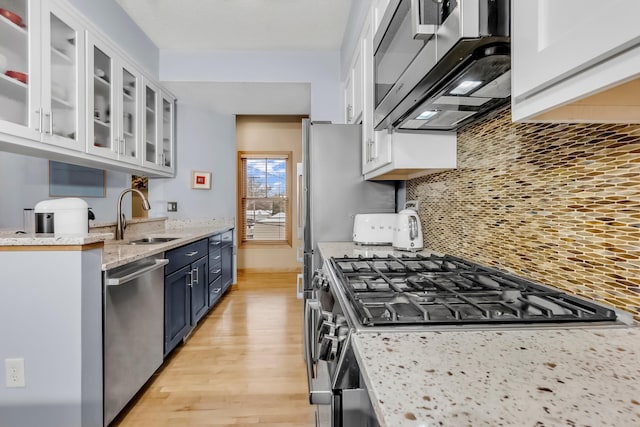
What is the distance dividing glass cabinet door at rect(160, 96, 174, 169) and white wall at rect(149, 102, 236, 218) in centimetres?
17

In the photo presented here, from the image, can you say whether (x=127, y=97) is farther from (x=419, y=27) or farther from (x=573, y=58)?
(x=573, y=58)

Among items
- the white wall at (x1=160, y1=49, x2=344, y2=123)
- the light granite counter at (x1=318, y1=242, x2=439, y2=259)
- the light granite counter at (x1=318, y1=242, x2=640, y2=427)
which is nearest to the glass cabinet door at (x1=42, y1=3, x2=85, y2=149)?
the white wall at (x1=160, y1=49, x2=344, y2=123)

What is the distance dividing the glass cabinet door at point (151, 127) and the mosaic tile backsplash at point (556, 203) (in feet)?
9.58

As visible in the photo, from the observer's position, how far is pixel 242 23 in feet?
10.0

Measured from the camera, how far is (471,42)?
2.48ft

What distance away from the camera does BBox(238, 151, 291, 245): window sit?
17.6 ft

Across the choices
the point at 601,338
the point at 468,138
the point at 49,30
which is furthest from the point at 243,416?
the point at 49,30

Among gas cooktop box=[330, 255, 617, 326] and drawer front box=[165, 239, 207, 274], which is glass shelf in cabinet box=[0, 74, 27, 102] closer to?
drawer front box=[165, 239, 207, 274]

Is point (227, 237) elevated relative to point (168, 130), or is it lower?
lower

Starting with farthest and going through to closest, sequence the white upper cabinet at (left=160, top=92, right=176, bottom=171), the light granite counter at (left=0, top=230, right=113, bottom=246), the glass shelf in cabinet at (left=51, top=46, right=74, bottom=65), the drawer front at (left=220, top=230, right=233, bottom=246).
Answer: the drawer front at (left=220, top=230, right=233, bottom=246)
the white upper cabinet at (left=160, top=92, right=176, bottom=171)
the glass shelf in cabinet at (left=51, top=46, right=74, bottom=65)
the light granite counter at (left=0, top=230, right=113, bottom=246)

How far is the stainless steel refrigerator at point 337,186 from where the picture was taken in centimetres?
234

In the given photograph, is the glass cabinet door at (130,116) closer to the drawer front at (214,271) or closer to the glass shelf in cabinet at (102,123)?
the glass shelf in cabinet at (102,123)

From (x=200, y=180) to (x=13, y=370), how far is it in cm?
287

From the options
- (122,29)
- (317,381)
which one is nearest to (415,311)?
(317,381)
